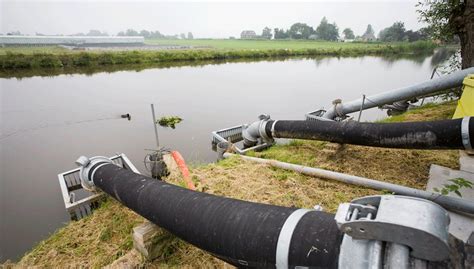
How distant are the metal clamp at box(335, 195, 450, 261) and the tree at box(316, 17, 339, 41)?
106879mm

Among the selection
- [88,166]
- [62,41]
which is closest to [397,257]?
[88,166]

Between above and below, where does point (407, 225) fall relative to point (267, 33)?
below

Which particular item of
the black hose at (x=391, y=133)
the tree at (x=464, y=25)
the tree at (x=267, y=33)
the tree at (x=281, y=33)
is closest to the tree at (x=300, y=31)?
the tree at (x=281, y=33)

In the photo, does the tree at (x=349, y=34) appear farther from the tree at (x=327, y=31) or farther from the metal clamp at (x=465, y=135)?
the metal clamp at (x=465, y=135)

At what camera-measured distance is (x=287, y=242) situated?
1.20 meters

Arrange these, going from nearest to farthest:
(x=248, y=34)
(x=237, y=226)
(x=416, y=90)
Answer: (x=237, y=226)
(x=416, y=90)
(x=248, y=34)

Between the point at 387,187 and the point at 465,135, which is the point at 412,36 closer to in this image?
the point at 465,135

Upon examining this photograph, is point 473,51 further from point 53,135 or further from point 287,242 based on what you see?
point 53,135

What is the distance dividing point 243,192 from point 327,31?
105 m

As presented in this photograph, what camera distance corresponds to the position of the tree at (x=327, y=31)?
311ft

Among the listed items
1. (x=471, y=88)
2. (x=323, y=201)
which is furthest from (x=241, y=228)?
(x=471, y=88)

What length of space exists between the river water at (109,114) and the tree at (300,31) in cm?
8363

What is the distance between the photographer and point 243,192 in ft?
12.7

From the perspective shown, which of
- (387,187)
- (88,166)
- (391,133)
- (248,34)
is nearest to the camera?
(387,187)
